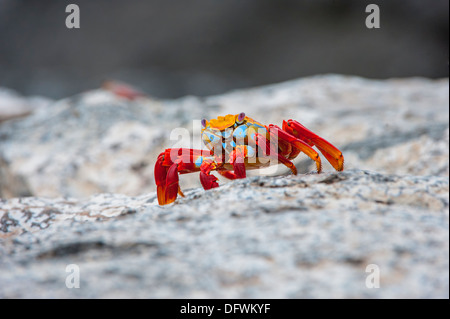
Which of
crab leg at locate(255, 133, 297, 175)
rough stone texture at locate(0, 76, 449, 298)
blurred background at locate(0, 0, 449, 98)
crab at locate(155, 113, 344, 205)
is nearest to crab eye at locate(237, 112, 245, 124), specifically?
crab at locate(155, 113, 344, 205)

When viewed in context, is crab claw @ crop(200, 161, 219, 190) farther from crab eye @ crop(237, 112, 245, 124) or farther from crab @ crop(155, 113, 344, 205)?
crab eye @ crop(237, 112, 245, 124)

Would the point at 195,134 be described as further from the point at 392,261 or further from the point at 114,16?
the point at 114,16

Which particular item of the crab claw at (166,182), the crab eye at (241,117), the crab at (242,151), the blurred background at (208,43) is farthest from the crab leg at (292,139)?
the blurred background at (208,43)

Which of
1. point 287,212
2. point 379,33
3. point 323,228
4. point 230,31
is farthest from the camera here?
point 230,31

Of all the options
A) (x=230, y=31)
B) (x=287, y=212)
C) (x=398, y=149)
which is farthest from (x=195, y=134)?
(x=230, y=31)

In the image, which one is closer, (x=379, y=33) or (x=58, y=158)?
(x=58, y=158)

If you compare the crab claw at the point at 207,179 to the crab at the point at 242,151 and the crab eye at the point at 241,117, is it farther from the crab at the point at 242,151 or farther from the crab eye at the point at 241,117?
the crab eye at the point at 241,117

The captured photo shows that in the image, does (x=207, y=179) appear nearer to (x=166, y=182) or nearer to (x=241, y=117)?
(x=166, y=182)

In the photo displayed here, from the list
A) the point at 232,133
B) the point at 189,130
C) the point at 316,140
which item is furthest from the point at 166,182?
the point at 189,130
